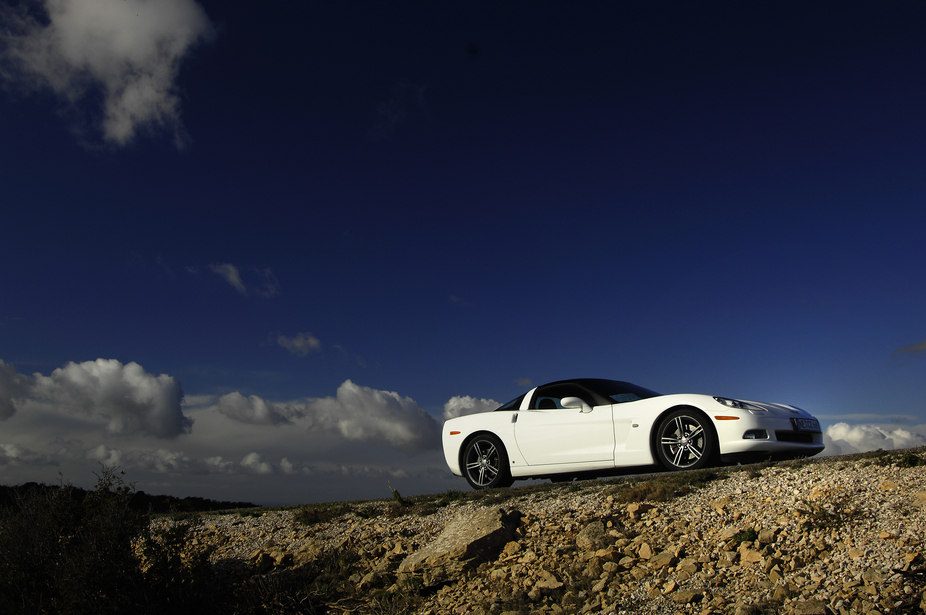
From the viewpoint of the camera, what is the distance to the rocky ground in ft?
15.5

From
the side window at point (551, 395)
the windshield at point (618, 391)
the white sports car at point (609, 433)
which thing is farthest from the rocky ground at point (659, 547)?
the side window at point (551, 395)

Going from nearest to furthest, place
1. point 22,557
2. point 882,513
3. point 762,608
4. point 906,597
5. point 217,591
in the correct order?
point 906,597 < point 762,608 < point 882,513 < point 217,591 < point 22,557

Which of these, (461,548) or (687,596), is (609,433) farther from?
(687,596)

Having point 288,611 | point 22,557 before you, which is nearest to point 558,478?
point 288,611

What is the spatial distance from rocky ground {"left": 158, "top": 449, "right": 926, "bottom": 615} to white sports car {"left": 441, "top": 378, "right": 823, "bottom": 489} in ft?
1.31

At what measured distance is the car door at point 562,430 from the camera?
27.9 feet

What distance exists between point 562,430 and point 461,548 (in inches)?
112

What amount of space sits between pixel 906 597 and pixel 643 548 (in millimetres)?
2073

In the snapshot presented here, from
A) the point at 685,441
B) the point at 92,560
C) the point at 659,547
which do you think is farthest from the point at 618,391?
the point at 92,560

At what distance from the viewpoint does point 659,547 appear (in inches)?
227

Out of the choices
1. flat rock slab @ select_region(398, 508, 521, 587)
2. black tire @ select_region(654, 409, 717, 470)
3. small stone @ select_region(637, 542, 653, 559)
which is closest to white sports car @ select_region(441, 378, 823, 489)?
black tire @ select_region(654, 409, 717, 470)

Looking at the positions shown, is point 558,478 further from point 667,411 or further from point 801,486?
point 801,486

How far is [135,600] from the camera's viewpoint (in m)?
7.48

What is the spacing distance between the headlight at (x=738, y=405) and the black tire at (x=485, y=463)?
3212mm
